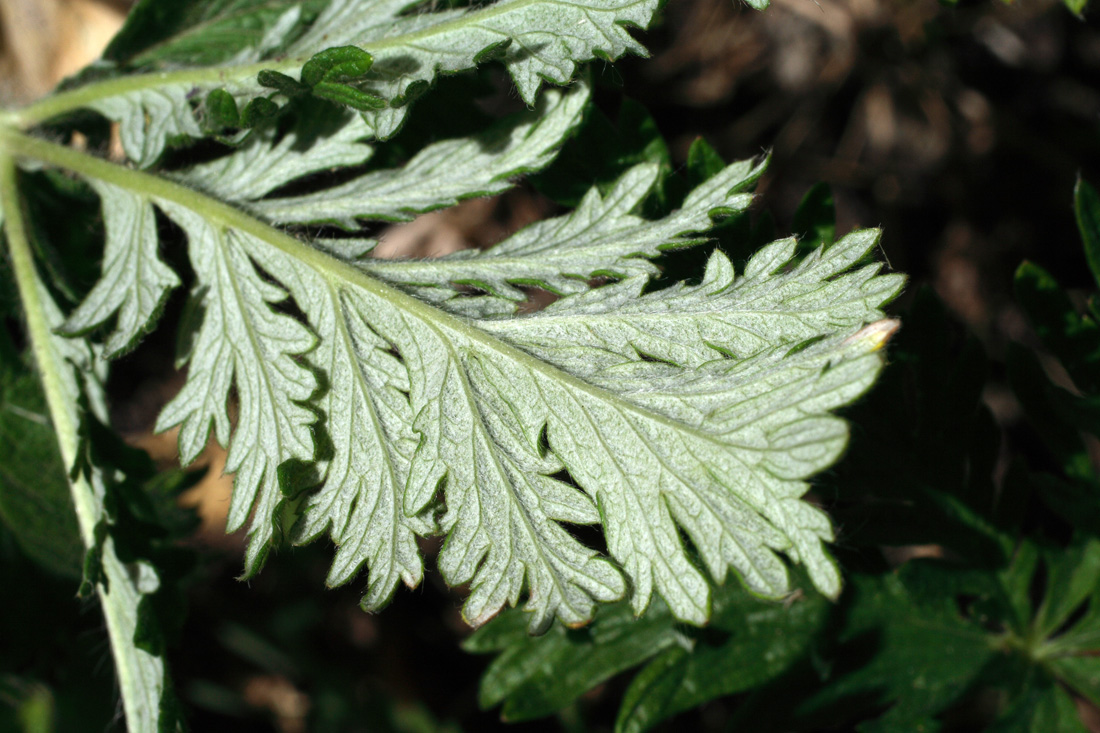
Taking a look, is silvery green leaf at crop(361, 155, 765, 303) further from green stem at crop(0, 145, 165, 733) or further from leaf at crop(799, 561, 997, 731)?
leaf at crop(799, 561, 997, 731)

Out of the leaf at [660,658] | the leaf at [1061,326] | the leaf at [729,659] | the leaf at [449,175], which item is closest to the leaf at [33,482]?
the leaf at [449,175]

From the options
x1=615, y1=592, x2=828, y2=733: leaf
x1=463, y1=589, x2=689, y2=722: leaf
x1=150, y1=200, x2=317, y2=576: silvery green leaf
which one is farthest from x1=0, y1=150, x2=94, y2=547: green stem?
x1=615, y1=592, x2=828, y2=733: leaf

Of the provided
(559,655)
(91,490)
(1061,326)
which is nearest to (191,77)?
(91,490)

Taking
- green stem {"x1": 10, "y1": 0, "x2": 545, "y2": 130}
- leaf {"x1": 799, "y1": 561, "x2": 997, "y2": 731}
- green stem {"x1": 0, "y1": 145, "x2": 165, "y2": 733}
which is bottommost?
leaf {"x1": 799, "y1": 561, "x2": 997, "y2": 731}

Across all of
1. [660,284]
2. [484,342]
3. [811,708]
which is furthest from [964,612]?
[484,342]

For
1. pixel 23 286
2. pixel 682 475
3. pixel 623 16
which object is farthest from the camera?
pixel 23 286

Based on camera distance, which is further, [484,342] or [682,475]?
[484,342]

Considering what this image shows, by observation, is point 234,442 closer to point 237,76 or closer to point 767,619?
point 237,76

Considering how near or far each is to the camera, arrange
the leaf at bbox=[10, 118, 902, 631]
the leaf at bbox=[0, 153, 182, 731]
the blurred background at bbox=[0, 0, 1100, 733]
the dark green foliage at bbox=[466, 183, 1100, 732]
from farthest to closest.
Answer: the blurred background at bbox=[0, 0, 1100, 733]
the dark green foliage at bbox=[466, 183, 1100, 732]
the leaf at bbox=[0, 153, 182, 731]
the leaf at bbox=[10, 118, 902, 631]
